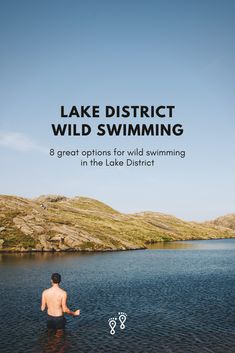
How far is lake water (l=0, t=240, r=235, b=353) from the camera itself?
3122cm

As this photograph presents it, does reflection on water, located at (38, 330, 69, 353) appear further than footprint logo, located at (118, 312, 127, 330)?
No

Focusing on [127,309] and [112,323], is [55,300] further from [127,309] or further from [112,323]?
[127,309]

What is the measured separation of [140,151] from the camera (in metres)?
66.2

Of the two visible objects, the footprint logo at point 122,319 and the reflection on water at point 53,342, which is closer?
the reflection on water at point 53,342

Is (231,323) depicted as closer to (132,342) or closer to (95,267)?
(132,342)

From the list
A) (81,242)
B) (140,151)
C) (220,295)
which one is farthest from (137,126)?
(81,242)

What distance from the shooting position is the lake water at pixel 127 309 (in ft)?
102

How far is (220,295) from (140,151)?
26945mm

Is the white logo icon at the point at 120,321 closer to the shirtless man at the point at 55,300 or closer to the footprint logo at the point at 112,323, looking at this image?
the footprint logo at the point at 112,323

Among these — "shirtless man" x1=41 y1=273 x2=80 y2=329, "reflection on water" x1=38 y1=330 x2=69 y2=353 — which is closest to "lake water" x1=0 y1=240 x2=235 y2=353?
"reflection on water" x1=38 y1=330 x2=69 y2=353

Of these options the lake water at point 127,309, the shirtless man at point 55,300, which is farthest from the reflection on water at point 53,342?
the shirtless man at point 55,300

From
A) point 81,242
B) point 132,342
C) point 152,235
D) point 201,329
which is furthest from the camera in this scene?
point 152,235

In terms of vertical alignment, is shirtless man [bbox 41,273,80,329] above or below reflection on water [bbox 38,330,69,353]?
above

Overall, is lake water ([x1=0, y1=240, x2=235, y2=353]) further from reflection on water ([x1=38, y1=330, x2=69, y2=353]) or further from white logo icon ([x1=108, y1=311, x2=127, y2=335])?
white logo icon ([x1=108, y1=311, x2=127, y2=335])
